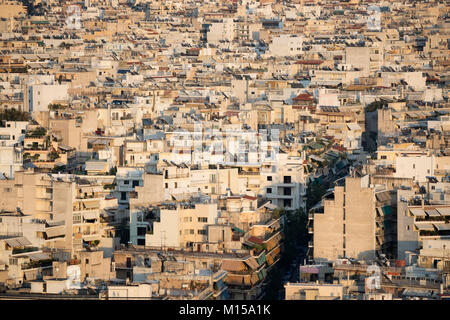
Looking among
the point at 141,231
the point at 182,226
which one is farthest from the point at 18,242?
the point at 141,231

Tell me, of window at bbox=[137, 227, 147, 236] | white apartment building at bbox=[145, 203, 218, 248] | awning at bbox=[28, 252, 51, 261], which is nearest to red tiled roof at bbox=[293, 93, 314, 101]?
window at bbox=[137, 227, 147, 236]

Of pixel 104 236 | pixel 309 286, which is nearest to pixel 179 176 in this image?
pixel 104 236

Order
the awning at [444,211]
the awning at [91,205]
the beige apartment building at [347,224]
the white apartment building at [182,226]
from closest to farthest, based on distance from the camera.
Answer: the beige apartment building at [347,224] < the white apartment building at [182,226] < the awning at [444,211] < the awning at [91,205]

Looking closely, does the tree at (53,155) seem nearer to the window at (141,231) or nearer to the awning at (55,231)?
the window at (141,231)

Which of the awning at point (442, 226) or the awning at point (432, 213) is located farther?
the awning at point (432, 213)

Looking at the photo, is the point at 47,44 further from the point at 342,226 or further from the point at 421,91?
the point at 342,226

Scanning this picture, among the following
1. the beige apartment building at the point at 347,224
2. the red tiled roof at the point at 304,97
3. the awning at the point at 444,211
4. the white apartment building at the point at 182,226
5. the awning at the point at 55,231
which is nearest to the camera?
the beige apartment building at the point at 347,224

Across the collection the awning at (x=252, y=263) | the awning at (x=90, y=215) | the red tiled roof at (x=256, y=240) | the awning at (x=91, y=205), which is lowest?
the awning at (x=252, y=263)

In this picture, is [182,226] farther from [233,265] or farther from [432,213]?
[432,213]

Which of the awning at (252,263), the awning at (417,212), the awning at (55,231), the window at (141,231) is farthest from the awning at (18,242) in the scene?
the awning at (417,212)

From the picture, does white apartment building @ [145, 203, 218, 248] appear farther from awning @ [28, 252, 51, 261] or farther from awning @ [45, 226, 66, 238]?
awning @ [28, 252, 51, 261]
